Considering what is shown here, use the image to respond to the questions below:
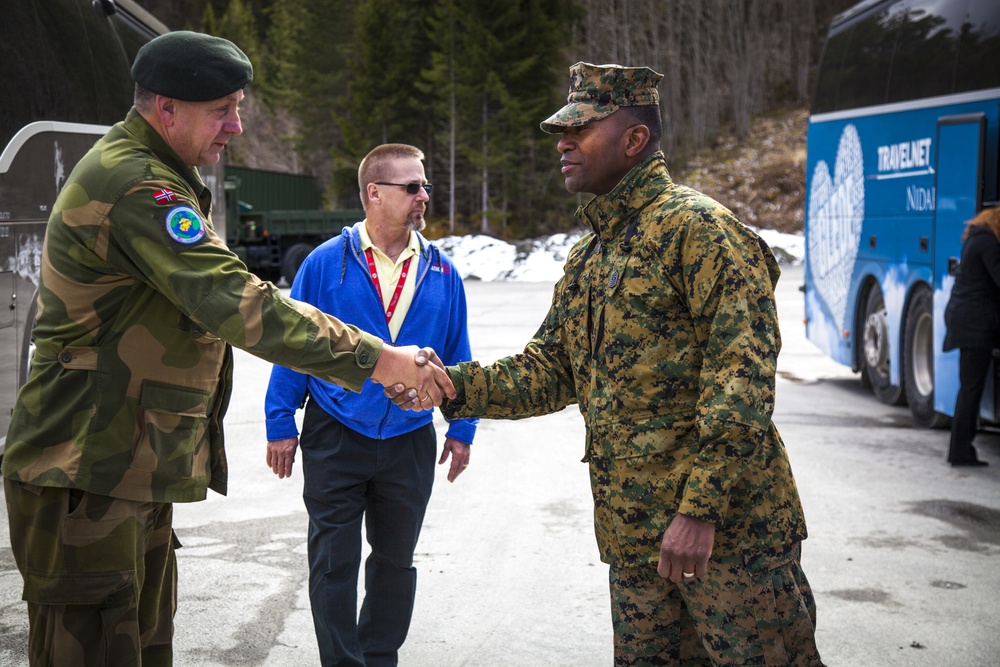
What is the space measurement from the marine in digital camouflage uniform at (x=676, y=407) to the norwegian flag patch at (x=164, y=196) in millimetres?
1098

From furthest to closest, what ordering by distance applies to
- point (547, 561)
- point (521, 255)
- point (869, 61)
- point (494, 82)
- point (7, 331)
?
point (494, 82)
point (521, 255)
point (869, 61)
point (7, 331)
point (547, 561)

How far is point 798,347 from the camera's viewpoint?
52.0ft

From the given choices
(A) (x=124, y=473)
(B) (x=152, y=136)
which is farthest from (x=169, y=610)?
(B) (x=152, y=136)

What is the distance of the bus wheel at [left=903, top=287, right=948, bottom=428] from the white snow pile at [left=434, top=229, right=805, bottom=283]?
1916 centimetres

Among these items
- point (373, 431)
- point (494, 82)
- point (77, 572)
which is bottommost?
point (77, 572)

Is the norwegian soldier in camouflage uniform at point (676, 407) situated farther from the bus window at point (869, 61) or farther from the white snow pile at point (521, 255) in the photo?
the white snow pile at point (521, 255)

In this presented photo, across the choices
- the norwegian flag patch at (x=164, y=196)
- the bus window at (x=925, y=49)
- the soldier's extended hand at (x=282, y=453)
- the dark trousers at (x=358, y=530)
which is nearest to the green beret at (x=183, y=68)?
the norwegian flag patch at (x=164, y=196)

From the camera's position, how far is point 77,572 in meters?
3.02

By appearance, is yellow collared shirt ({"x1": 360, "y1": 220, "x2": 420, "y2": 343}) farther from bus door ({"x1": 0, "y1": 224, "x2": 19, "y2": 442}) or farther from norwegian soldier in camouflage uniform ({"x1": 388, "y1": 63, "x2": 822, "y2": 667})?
bus door ({"x1": 0, "y1": 224, "x2": 19, "y2": 442})

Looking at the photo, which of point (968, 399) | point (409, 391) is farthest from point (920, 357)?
point (409, 391)

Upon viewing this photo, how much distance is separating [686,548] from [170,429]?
4.66ft

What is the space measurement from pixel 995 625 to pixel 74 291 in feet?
13.6

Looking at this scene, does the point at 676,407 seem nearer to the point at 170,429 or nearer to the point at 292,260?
the point at 170,429

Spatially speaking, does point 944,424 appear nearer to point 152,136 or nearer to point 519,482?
point 519,482
